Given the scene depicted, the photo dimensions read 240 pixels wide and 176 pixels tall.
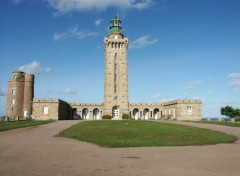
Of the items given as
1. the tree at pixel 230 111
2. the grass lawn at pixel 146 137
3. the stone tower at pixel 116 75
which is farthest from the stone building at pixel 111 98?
the grass lawn at pixel 146 137

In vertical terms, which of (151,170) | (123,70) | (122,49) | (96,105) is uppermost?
(122,49)

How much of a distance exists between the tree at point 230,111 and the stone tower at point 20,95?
A: 47.9 meters

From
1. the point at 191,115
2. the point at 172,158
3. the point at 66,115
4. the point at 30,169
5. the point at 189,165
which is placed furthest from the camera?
the point at 66,115

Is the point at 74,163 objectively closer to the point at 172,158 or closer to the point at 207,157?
the point at 172,158

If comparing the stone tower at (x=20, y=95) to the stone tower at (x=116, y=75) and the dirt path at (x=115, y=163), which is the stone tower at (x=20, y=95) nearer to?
the stone tower at (x=116, y=75)

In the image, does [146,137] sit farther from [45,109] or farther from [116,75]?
[116,75]

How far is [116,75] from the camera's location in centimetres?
6212

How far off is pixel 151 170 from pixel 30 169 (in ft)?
13.3

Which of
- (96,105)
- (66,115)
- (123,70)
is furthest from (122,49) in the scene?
(66,115)

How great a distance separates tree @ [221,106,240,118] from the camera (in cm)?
6833

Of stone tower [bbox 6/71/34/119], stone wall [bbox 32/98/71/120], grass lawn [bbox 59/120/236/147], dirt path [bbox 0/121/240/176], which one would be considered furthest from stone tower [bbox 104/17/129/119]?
dirt path [bbox 0/121/240/176]

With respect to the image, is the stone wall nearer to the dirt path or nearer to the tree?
the tree

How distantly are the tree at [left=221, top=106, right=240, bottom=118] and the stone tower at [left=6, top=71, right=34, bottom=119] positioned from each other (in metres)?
47.9

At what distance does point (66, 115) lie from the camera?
6850cm
